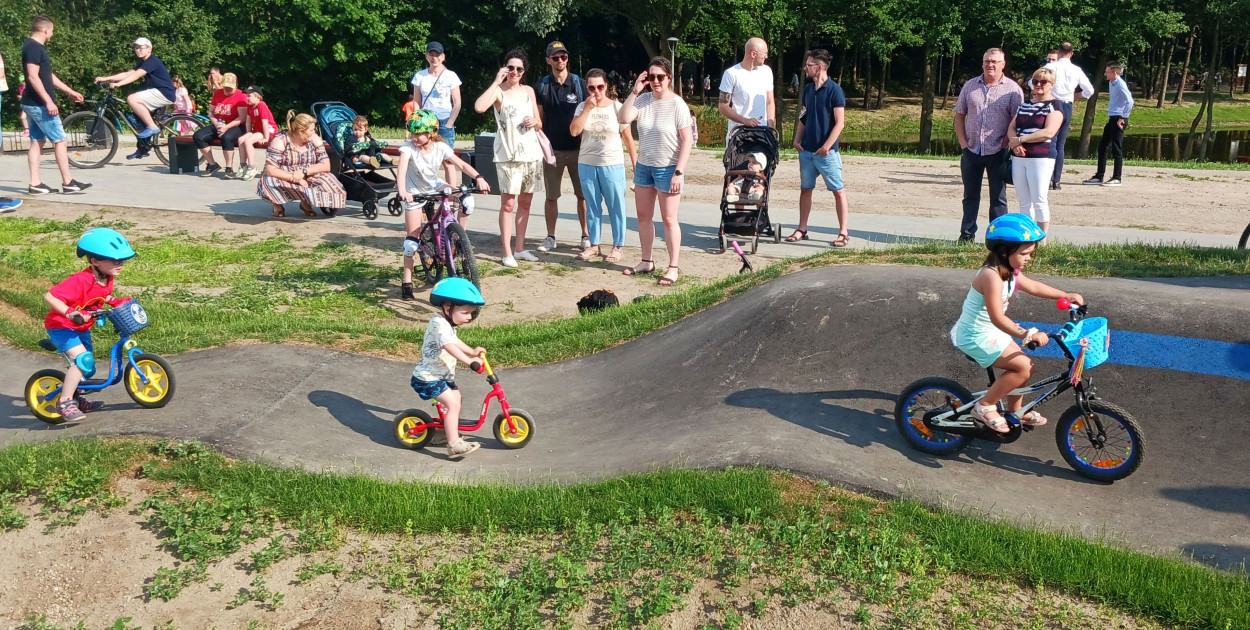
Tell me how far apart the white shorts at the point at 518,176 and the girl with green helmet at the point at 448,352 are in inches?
178

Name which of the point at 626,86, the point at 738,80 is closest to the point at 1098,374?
the point at 738,80

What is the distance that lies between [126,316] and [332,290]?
4.22 meters

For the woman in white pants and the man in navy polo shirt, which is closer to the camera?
the woman in white pants

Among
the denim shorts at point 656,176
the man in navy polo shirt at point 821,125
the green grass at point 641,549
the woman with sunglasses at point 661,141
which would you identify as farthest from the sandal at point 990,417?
the man in navy polo shirt at point 821,125

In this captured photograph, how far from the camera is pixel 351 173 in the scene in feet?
46.0

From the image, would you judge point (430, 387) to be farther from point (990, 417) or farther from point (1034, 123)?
point (1034, 123)

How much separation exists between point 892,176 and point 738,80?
320 inches

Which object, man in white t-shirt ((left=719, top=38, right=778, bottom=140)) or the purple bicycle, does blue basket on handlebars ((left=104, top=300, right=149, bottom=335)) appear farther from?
man in white t-shirt ((left=719, top=38, right=778, bottom=140))

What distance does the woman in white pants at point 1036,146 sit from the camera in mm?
9914

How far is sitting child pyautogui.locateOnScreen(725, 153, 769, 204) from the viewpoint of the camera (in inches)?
455

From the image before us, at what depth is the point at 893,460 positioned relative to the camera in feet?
19.2

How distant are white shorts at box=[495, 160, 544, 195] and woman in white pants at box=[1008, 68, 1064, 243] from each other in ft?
15.8

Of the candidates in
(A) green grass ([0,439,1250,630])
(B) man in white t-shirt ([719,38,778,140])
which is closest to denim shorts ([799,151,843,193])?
(B) man in white t-shirt ([719,38,778,140])

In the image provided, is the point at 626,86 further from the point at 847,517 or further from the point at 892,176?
the point at 847,517
